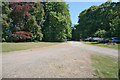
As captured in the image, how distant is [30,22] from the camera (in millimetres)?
15422

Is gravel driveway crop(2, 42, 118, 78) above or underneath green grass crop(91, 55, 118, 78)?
underneath

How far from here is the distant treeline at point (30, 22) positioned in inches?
523

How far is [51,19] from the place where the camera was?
60.7ft

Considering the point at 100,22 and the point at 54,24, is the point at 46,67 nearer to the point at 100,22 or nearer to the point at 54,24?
the point at 54,24

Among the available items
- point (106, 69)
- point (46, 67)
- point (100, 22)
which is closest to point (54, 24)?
point (100, 22)

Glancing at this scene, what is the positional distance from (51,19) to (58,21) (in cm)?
191

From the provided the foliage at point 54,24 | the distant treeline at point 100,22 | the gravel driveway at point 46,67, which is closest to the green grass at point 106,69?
the gravel driveway at point 46,67

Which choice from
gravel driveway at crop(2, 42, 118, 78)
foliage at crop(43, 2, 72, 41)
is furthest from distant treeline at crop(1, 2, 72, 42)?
gravel driveway at crop(2, 42, 118, 78)

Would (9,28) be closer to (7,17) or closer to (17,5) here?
(7,17)

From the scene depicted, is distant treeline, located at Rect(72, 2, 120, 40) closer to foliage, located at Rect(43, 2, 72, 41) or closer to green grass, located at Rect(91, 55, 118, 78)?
foliage, located at Rect(43, 2, 72, 41)

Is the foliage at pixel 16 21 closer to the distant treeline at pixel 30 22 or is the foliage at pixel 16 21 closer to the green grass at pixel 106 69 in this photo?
the distant treeline at pixel 30 22

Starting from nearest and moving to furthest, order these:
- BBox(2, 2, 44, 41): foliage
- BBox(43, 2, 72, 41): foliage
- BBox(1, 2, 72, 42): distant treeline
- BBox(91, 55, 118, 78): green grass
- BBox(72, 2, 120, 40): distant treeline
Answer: BBox(91, 55, 118, 78): green grass
BBox(2, 2, 44, 41): foliage
BBox(1, 2, 72, 42): distant treeline
BBox(72, 2, 120, 40): distant treeline
BBox(43, 2, 72, 41): foliage

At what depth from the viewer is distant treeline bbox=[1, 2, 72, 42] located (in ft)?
43.6

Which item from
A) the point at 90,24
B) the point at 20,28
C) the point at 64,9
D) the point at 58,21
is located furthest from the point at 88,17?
the point at 20,28
